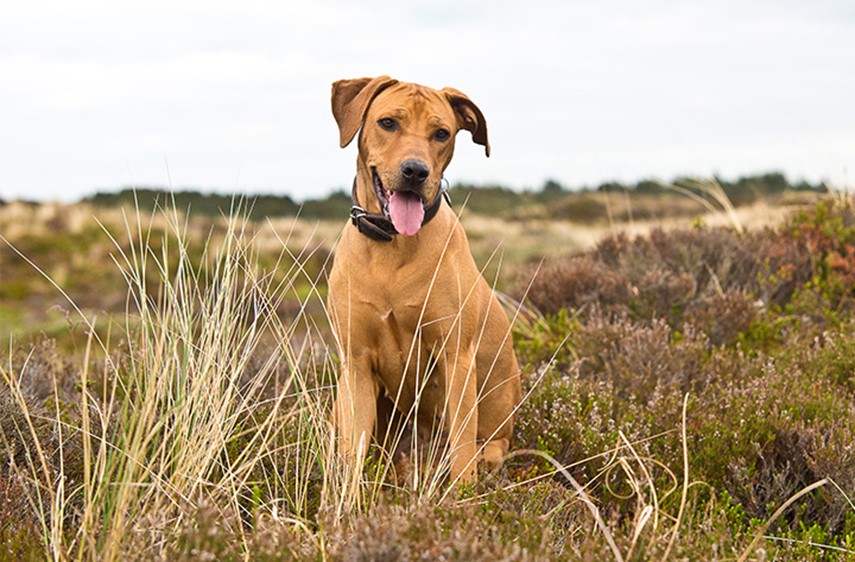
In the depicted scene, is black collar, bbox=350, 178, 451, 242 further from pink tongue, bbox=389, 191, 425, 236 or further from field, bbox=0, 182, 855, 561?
field, bbox=0, 182, 855, 561

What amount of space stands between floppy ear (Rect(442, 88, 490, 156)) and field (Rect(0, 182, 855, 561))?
2.73 ft

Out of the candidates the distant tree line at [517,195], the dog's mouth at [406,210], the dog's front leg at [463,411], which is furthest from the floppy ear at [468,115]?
the distant tree line at [517,195]

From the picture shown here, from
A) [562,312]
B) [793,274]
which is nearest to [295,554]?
[562,312]

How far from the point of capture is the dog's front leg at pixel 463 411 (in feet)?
12.6

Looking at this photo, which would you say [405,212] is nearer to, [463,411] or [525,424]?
[463,411]

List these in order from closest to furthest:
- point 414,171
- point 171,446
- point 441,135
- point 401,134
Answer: point 171,446, point 414,171, point 401,134, point 441,135

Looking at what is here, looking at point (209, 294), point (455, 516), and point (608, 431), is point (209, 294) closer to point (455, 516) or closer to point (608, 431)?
point (455, 516)

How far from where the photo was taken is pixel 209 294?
3.75 metres

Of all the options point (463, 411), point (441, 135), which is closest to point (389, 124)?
point (441, 135)

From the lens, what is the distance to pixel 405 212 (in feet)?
12.0

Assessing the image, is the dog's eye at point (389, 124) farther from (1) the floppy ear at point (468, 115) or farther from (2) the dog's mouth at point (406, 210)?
(1) the floppy ear at point (468, 115)

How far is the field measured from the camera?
9.21 ft

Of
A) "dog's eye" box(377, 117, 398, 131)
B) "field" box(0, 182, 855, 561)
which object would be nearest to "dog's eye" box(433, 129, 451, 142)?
"dog's eye" box(377, 117, 398, 131)

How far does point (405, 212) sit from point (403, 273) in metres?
0.27
